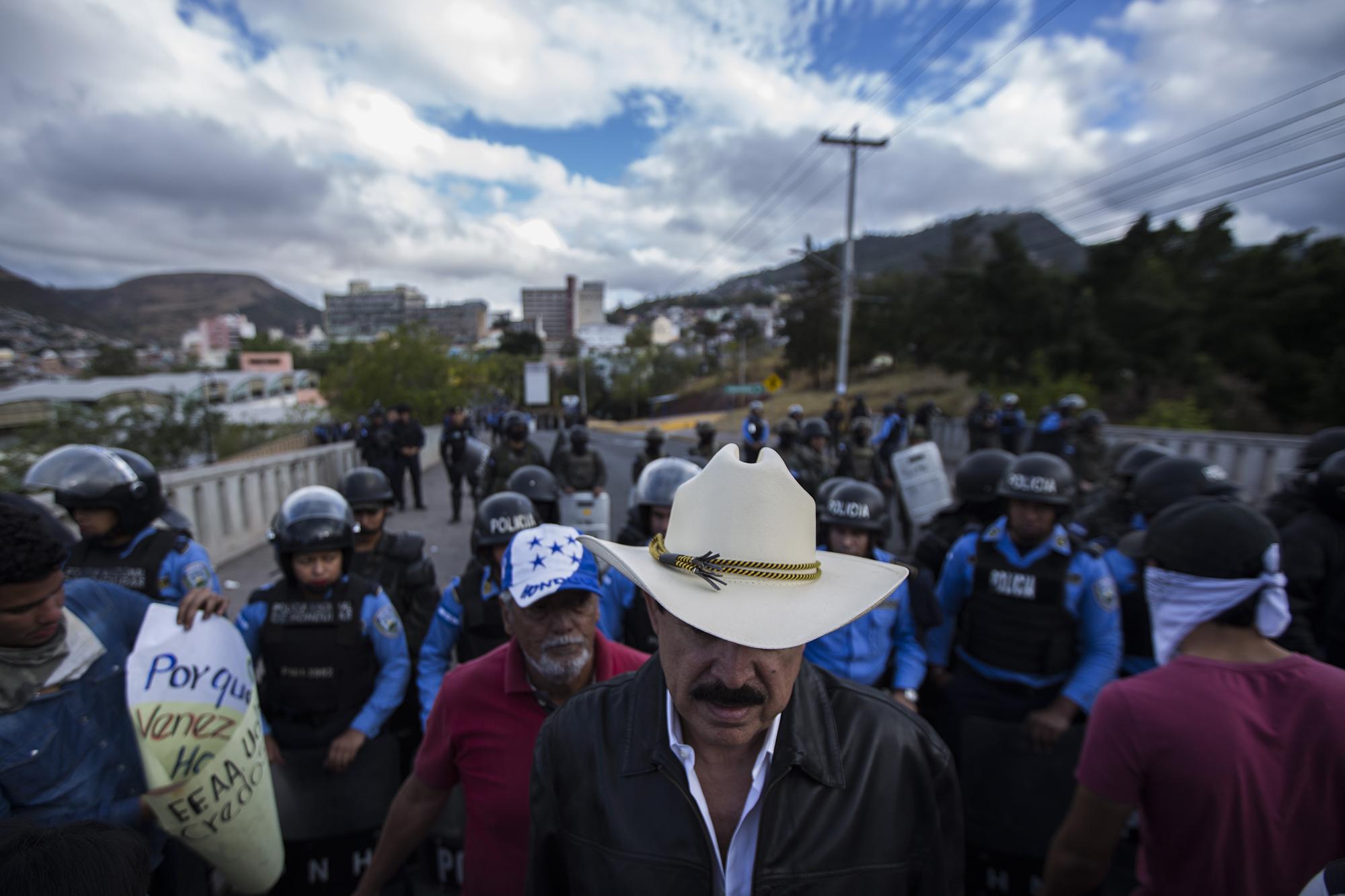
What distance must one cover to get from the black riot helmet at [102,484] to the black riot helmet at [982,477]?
17.1 feet

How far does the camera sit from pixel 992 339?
34625 millimetres

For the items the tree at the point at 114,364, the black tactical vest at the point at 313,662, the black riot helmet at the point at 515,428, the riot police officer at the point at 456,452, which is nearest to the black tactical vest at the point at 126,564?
the black tactical vest at the point at 313,662

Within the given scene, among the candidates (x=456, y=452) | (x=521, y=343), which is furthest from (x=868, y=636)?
(x=521, y=343)

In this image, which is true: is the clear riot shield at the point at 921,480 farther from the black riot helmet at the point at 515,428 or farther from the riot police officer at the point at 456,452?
the riot police officer at the point at 456,452

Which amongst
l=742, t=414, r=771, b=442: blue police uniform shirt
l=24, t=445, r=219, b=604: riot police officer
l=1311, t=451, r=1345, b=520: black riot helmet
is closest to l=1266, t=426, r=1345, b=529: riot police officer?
l=1311, t=451, r=1345, b=520: black riot helmet

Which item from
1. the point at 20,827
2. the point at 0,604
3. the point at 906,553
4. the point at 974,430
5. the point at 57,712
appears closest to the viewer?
the point at 20,827

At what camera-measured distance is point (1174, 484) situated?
3840mm

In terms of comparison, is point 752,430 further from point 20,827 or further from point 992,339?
point 992,339

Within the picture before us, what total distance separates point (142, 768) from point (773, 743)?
7.70ft

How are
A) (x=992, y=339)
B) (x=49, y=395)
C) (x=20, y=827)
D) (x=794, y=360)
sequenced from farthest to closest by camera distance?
(x=794, y=360) < (x=49, y=395) < (x=992, y=339) < (x=20, y=827)

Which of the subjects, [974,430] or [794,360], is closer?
[974,430]

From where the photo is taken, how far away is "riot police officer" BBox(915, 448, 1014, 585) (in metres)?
4.33

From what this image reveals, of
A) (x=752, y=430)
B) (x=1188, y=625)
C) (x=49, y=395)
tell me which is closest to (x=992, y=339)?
(x=752, y=430)

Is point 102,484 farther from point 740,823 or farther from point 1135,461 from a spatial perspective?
point 1135,461
